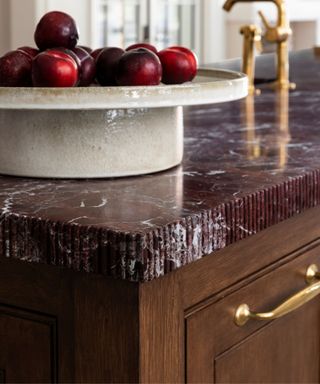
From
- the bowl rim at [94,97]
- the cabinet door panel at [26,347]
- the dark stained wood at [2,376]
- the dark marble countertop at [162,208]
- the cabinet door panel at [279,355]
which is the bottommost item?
the cabinet door panel at [279,355]

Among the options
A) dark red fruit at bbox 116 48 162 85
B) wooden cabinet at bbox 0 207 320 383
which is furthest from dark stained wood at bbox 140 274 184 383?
dark red fruit at bbox 116 48 162 85

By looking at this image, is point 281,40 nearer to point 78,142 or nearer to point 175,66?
point 175,66

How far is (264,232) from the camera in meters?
0.92

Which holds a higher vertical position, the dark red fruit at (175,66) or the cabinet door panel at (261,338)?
the dark red fruit at (175,66)

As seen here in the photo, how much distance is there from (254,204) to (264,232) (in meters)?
0.07

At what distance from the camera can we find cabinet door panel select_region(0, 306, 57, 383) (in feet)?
2.66

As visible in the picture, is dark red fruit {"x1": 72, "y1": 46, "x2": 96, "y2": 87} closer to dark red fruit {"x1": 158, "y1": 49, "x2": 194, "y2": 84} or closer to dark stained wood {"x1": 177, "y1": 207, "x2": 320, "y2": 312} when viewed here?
dark red fruit {"x1": 158, "y1": 49, "x2": 194, "y2": 84}

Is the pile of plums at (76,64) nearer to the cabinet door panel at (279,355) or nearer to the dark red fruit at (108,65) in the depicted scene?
the dark red fruit at (108,65)

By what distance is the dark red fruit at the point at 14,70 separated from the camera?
90 centimetres

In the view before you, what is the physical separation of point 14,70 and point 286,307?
0.38 m

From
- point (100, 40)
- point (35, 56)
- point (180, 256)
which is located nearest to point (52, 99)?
point (35, 56)

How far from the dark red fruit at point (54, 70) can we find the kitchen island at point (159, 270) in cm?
10

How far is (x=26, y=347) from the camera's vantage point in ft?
2.70

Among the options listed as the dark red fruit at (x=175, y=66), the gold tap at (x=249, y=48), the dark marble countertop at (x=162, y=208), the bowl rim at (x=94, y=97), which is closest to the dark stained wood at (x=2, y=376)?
the dark marble countertop at (x=162, y=208)
